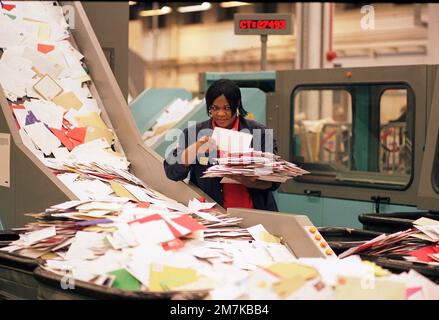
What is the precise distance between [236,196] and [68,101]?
1028mm

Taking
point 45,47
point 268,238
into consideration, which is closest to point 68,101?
point 45,47

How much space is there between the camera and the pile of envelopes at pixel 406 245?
270 centimetres

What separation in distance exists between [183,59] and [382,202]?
13.3 m

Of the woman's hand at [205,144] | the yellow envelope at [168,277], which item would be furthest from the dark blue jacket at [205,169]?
the yellow envelope at [168,277]

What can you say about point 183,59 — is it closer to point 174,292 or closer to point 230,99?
point 230,99

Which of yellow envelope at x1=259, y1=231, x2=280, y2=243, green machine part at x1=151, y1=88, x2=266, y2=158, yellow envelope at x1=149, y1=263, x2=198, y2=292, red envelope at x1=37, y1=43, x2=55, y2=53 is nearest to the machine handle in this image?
green machine part at x1=151, y1=88, x2=266, y2=158

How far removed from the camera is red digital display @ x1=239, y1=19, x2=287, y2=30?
5750mm

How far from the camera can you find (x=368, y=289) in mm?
2080

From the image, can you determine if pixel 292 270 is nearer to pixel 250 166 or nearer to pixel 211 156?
pixel 250 166

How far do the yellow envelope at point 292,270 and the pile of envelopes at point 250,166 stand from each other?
783 mm

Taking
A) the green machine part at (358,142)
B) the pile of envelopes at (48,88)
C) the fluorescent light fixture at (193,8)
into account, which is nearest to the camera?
the pile of envelopes at (48,88)

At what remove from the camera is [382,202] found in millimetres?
4840

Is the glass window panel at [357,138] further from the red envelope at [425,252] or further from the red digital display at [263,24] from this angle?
the red envelope at [425,252]

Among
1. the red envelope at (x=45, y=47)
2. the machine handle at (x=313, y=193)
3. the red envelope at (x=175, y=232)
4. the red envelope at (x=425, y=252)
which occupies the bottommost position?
the machine handle at (x=313, y=193)
